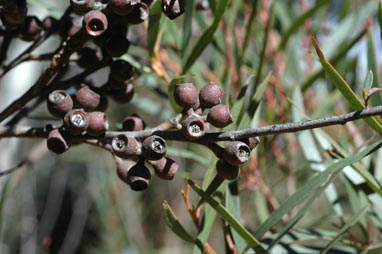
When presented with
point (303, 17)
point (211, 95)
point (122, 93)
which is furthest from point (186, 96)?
point (303, 17)

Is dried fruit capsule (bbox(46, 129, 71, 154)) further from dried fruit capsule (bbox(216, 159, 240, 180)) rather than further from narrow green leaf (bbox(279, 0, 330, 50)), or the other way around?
narrow green leaf (bbox(279, 0, 330, 50))

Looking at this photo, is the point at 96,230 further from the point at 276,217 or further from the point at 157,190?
the point at 276,217

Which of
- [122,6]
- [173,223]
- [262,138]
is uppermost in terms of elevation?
[122,6]

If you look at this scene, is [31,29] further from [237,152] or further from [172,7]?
[237,152]

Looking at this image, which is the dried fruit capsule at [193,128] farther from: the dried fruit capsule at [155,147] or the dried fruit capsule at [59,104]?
the dried fruit capsule at [59,104]

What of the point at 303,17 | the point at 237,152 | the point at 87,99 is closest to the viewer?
the point at 237,152

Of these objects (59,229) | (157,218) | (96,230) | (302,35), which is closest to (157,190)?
(157,218)

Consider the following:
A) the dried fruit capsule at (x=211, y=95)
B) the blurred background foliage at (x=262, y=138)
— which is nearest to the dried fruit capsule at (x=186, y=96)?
the dried fruit capsule at (x=211, y=95)
